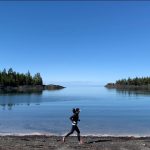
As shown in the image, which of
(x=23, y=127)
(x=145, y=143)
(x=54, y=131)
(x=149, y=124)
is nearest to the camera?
(x=145, y=143)

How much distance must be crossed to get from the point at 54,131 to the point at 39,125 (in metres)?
6.06

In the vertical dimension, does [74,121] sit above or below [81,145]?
above

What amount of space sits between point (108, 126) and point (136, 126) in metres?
3.53

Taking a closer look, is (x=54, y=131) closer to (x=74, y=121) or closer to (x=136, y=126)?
(x=136, y=126)

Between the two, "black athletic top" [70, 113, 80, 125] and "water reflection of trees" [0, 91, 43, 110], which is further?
"water reflection of trees" [0, 91, 43, 110]

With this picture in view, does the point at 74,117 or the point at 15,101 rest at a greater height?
the point at 15,101

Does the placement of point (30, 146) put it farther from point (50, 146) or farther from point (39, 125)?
point (39, 125)

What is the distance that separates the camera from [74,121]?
25.6 meters

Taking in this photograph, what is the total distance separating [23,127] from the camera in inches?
1715

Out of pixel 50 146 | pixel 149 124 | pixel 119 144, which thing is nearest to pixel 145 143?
pixel 119 144

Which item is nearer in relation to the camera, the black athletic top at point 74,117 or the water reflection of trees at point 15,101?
the black athletic top at point 74,117

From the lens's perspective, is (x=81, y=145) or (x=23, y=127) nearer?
(x=81, y=145)

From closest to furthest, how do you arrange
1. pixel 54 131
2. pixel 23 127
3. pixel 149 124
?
pixel 54 131 < pixel 23 127 < pixel 149 124

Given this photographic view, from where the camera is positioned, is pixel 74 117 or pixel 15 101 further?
pixel 15 101
